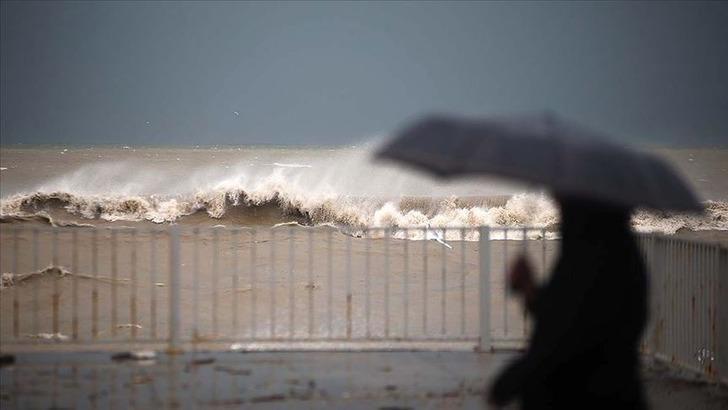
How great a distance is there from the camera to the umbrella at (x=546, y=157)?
4602 mm

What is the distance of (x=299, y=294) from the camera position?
1417 cm

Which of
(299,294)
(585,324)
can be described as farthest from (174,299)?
(585,324)

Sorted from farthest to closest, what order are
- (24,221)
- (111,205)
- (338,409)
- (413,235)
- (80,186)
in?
(80,186) < (111,205) < (413,235) < (24,221) < (338,409)

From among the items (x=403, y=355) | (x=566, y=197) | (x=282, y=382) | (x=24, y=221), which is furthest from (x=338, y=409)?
(x=24, y=221)

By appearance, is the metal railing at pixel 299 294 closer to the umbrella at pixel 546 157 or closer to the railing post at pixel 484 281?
the railing post at pixel 484 281

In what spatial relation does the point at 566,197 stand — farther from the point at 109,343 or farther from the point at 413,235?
the point at 413,235

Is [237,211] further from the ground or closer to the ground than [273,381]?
further from the ground

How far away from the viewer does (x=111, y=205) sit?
2711cm

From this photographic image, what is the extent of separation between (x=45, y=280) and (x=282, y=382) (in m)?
5.78

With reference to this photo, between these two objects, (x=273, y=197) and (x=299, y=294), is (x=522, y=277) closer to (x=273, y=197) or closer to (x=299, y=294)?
(x=299, y=294)

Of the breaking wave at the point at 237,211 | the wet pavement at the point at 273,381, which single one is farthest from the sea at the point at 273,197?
the wet pavement at the point at 273,381

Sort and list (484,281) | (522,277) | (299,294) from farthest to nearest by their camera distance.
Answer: (299,294), (484,281), (522,277)

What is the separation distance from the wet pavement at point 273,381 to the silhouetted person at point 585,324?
12.5ft

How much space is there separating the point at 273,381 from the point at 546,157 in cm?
489
